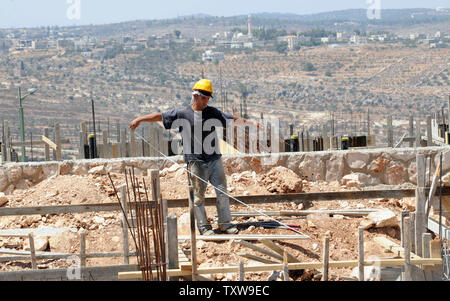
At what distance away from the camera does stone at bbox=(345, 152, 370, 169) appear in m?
10.5

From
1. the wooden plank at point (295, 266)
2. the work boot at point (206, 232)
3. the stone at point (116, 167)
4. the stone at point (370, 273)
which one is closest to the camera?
the wooden plank at point (295, 266)

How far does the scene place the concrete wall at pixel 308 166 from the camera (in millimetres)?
10438

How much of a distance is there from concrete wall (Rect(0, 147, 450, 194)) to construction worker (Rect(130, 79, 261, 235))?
1.73 m

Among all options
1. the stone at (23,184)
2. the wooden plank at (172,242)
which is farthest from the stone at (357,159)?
the stone at (23,184)

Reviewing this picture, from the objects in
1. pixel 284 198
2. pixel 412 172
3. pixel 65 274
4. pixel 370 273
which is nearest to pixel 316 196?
pixel 284 198

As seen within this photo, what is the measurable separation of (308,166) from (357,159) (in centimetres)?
66

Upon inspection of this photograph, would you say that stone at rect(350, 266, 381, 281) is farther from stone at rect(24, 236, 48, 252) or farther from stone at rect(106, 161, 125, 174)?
stone at rect(106, 161, 125, 174)

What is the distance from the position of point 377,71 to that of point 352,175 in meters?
103

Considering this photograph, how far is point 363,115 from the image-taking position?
298 ft

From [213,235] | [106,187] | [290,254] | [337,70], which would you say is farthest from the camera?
[337,70]

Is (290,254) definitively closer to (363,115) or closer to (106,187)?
(106,187)

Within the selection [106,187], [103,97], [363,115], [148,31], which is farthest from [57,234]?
[148,31]

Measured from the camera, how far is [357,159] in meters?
10.6

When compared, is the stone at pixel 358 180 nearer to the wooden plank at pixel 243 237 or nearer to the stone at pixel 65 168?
the wooden plank at pixel 243 237
